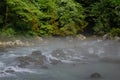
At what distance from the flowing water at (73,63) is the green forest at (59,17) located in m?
2.45

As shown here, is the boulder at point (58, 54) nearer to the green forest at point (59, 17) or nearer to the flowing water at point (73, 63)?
the flowing water at point (73, 63)

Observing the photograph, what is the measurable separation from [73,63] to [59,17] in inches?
489

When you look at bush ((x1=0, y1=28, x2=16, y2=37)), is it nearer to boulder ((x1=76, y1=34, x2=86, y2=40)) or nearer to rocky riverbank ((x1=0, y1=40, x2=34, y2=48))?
rocky riverbank ((x1=0, y1=40, x2=34, y2=48))

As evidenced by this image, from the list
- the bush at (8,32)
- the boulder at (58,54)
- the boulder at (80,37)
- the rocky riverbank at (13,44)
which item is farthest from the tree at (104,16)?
the boulder at (58,54)

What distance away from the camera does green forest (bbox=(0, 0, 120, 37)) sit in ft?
89.9

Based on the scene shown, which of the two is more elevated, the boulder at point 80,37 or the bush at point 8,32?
the boulder at point 80,37

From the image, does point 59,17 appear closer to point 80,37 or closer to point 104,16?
point 80,37

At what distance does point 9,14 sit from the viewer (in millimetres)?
27562

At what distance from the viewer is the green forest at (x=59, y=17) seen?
27.4m

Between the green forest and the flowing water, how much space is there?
2455 mm

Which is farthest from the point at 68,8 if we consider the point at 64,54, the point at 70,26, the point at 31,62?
the point at 31,62

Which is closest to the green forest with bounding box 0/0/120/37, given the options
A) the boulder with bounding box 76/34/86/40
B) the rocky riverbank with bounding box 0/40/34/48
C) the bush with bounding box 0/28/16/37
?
the bush with bounding box 0/28/16/37

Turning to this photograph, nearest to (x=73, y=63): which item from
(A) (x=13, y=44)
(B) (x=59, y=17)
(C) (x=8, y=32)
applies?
(A) (x=13, y=44)

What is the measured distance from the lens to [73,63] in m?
19.1
